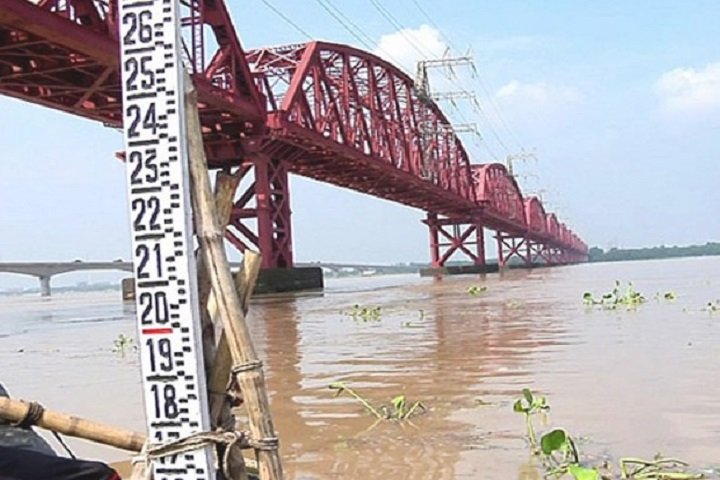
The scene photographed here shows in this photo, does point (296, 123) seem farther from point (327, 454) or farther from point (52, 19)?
point (327, 454)

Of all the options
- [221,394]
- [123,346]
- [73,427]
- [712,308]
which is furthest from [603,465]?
[712,308]

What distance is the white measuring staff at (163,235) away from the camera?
209cm

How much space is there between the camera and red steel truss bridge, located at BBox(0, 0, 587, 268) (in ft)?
64.2

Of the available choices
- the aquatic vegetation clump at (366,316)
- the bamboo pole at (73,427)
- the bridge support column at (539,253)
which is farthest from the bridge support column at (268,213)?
the bridge support column at (539,253)

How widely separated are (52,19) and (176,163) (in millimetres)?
17101

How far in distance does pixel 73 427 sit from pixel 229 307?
0.58 metres

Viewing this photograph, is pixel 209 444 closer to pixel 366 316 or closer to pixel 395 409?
pixel 395 409

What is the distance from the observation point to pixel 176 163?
2.12 meters

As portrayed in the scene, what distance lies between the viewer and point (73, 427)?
2.40m

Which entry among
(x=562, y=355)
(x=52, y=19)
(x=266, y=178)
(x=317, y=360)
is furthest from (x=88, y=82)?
(x=562, y=355)

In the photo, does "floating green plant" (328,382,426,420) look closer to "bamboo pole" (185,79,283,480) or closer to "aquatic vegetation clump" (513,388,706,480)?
"aquatic vegetation clump" (513,388,706,480)

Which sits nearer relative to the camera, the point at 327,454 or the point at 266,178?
the point at 327,454

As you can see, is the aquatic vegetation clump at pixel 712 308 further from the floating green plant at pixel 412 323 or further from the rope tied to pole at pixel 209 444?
the rope tied to pole at pixel 209 444

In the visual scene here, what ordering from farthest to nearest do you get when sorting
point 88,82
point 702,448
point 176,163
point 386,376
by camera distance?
point 88,82, point 386,376, point 702,448, point 176,163
